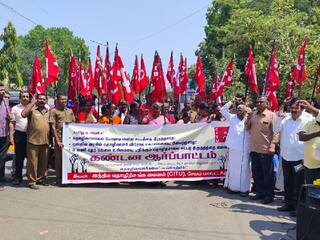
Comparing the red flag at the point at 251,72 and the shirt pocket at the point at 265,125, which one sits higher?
the red flag at the point at 251,72

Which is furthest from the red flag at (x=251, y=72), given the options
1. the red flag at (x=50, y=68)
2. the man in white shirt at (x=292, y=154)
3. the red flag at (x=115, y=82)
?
the red flag at (x=50, y=68)

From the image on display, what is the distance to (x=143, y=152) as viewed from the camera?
8.78 metres

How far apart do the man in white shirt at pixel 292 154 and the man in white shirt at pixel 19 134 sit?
4638 millimetres

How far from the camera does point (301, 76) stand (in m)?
11.1

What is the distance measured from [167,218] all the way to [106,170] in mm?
2574

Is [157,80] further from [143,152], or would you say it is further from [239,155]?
[239,155]

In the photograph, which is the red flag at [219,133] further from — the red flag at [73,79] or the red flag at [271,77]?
the red flag at [73,79]

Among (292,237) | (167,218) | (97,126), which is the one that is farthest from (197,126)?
(292,237)

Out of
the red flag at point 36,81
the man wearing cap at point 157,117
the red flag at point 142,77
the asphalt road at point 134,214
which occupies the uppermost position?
the red flag at point 142,77

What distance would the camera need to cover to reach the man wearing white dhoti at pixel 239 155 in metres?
8.30

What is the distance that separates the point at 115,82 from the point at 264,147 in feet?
15.0

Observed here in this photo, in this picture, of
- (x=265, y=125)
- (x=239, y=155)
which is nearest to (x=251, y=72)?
(x=239, y=155)

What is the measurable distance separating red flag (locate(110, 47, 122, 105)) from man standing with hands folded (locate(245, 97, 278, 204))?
13.3ft

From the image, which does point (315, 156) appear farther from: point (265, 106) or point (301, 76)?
point (301, 76)
